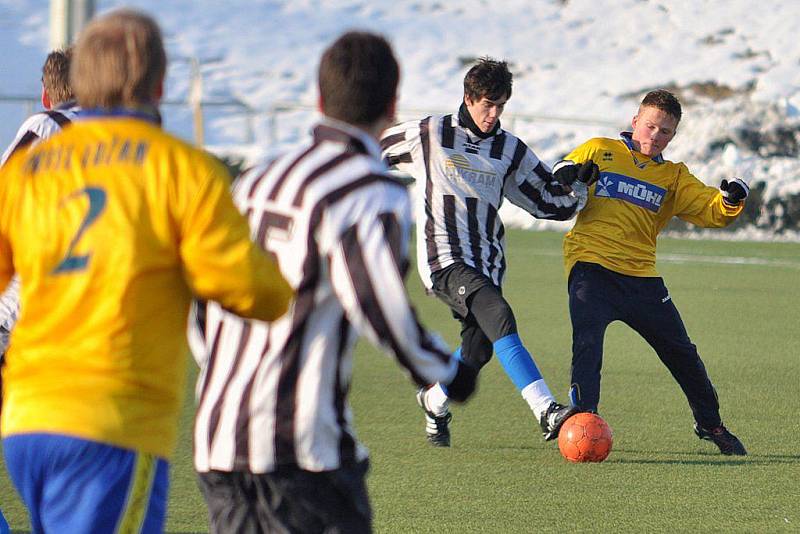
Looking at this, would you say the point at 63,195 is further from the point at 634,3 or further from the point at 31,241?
the point at 634,3

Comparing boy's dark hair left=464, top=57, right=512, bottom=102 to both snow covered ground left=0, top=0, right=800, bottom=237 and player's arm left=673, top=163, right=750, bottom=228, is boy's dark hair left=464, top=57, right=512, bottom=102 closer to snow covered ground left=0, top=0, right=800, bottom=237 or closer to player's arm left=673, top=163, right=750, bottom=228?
player's arm left=673, top=163, right=750, bottom=228

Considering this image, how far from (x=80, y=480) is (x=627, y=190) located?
478 cm

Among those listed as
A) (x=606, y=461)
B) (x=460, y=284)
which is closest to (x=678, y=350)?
(x=606, y=461)

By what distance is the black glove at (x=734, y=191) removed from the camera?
7.07 m

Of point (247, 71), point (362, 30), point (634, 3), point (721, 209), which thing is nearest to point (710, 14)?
point (634, 3)

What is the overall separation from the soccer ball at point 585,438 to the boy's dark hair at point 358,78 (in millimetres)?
3635

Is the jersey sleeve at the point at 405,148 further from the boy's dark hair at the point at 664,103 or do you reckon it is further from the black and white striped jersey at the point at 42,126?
the black and white striped jersey at the point at 42,126

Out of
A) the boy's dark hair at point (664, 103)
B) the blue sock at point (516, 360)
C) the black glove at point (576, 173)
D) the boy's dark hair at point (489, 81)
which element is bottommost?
the blue sock at point (516, 360)

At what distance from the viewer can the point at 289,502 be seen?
3.11 meters

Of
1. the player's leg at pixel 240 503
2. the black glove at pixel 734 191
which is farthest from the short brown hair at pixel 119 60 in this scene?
the black glove at pixel 734 191

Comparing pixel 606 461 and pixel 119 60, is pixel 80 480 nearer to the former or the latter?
pixel 119 60

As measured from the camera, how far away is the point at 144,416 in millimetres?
3004

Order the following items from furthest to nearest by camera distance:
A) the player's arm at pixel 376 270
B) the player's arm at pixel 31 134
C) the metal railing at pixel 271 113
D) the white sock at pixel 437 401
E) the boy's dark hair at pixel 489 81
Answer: the metal railing at pixel 271 113, the white sock at pixel 437 401, the boy's dark hair at pixel 489 81, the player's arm at pixel 31 134, the player's arm at pixel 376 270

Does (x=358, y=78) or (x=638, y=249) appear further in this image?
(x=638, y=249)
